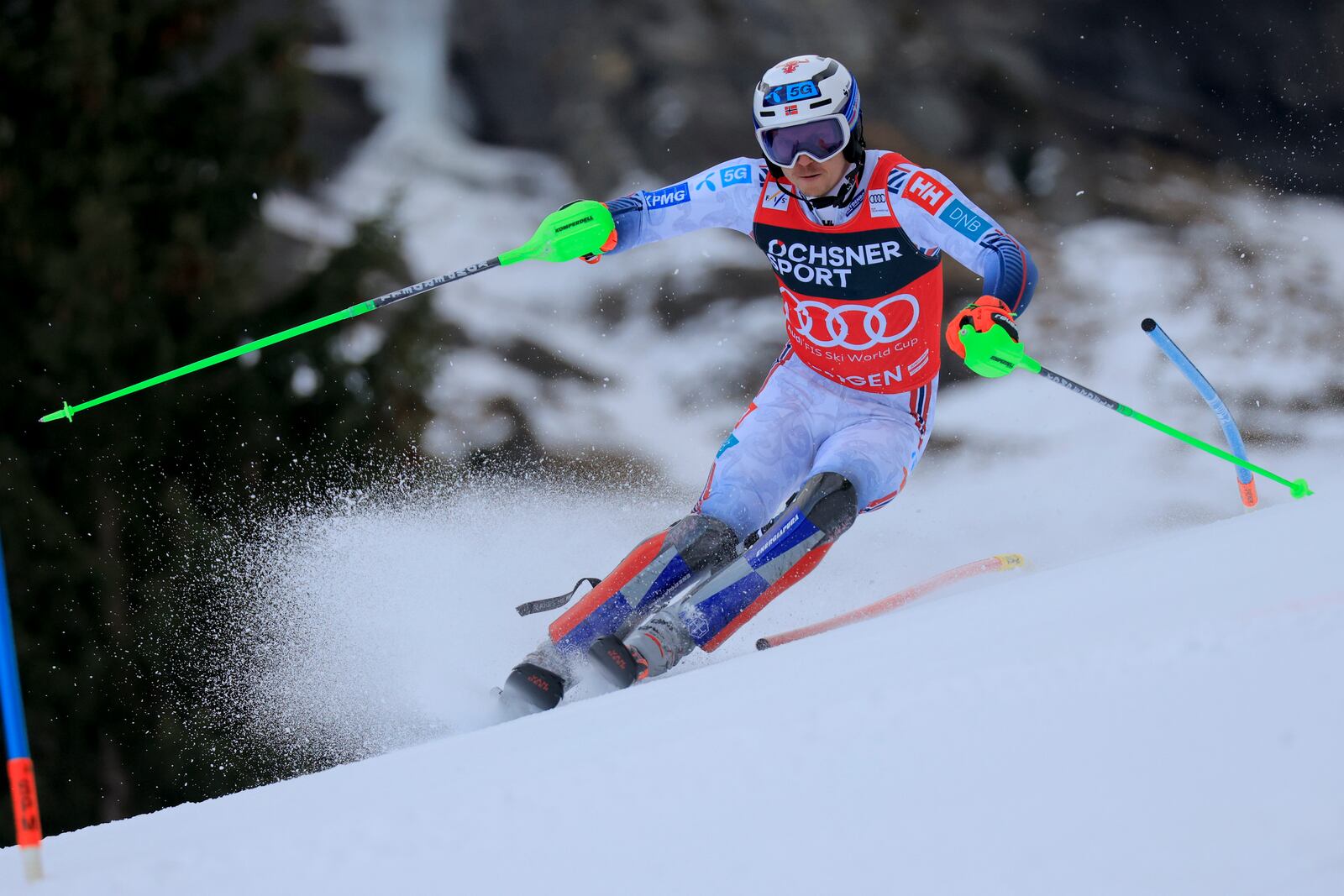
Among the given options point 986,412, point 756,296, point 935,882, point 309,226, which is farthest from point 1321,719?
A: point 309,226

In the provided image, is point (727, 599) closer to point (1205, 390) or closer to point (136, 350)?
point (1205, 390)

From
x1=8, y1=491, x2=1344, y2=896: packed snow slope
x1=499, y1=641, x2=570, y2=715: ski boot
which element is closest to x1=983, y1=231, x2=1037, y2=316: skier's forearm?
x1=8, y1=491, x2=1344, y2=896: packed snow slope

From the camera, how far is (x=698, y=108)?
60.7ft

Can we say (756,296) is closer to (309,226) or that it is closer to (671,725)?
(309,226)

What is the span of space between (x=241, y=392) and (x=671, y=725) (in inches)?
310

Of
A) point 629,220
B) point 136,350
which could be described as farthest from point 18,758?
point 136,350

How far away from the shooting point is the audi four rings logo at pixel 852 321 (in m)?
3.71

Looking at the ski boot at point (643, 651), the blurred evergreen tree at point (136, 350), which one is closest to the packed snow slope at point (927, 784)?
the ski boot at point (643, 651)

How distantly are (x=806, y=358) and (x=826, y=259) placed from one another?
0.41 meters

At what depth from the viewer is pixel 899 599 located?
4.28 meters

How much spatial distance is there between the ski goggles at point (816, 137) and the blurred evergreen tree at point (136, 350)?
5920mm

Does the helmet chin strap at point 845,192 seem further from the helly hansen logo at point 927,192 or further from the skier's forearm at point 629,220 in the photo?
the skier's forearm at point 629,220

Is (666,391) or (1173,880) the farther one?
(666,391)

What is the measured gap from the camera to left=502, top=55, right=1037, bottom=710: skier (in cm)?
338
